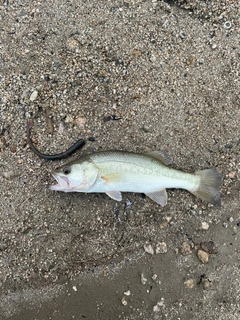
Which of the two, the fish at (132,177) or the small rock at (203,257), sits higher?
the fish at (132,177)

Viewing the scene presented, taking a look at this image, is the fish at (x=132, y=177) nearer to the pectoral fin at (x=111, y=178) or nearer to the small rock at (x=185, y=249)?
the pectoral fin at (x=111, y=178)

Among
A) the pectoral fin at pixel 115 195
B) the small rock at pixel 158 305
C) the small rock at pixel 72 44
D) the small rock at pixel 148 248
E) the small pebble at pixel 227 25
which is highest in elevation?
the small pebble at pixel 227 25

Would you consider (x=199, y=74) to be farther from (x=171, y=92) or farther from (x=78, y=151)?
(x=78, y=151)

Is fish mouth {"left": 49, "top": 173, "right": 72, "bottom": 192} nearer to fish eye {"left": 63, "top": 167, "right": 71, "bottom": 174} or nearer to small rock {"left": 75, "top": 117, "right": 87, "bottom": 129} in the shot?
fish eye {"left": 63, "top": 167, "right": 71, "bottom": 174}

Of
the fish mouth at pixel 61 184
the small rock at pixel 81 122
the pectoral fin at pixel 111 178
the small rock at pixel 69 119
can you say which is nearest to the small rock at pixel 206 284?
the pectoral fin at pixel 111 178

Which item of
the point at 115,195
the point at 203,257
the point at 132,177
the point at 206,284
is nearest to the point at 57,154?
the point at 115,195

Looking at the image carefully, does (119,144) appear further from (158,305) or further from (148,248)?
(158,305)

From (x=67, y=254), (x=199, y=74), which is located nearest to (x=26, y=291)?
(x=67, y=254)
